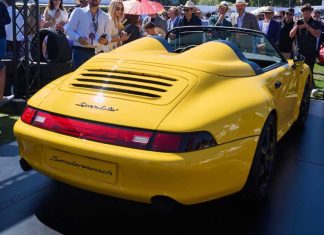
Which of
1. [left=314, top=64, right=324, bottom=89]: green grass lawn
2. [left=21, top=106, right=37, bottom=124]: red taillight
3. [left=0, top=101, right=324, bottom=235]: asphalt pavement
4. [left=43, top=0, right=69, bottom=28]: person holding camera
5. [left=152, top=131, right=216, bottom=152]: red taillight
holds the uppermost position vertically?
[left=43, top=0, right=69, bottom=28]: person holding camera

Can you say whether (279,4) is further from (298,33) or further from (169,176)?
(169,176)

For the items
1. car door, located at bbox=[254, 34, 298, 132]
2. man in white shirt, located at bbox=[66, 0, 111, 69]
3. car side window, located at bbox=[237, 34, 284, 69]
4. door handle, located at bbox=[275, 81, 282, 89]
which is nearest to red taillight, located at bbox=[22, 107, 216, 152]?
car door, located at bbox=[254, 34, 298, 132]

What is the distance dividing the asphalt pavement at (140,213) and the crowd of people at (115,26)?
1.99 m

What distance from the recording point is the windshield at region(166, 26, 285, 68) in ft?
15.0

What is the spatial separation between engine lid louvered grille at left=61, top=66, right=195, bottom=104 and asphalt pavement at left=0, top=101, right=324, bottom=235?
0.84 metres

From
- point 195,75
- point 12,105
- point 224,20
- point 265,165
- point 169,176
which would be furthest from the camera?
point 224,20

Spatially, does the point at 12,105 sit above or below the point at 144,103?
below

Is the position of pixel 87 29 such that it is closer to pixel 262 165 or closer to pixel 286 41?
pixel 262 165

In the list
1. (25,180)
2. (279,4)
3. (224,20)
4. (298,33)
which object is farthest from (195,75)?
(279,4)

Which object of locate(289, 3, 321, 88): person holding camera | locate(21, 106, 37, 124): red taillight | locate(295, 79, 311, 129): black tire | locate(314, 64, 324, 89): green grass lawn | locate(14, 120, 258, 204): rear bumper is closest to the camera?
locate(14, 120, 258, 204): rear bumper

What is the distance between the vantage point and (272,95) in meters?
3.55

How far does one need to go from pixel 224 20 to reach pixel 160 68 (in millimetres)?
5223

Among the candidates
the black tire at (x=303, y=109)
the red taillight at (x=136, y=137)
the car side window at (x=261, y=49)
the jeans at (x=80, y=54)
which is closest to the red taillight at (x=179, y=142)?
the red taillight at (x=136, y=137)

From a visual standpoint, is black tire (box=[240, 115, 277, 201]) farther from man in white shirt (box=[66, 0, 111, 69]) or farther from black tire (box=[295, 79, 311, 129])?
man in white shirt (box=[66, 0, 111, 69])
